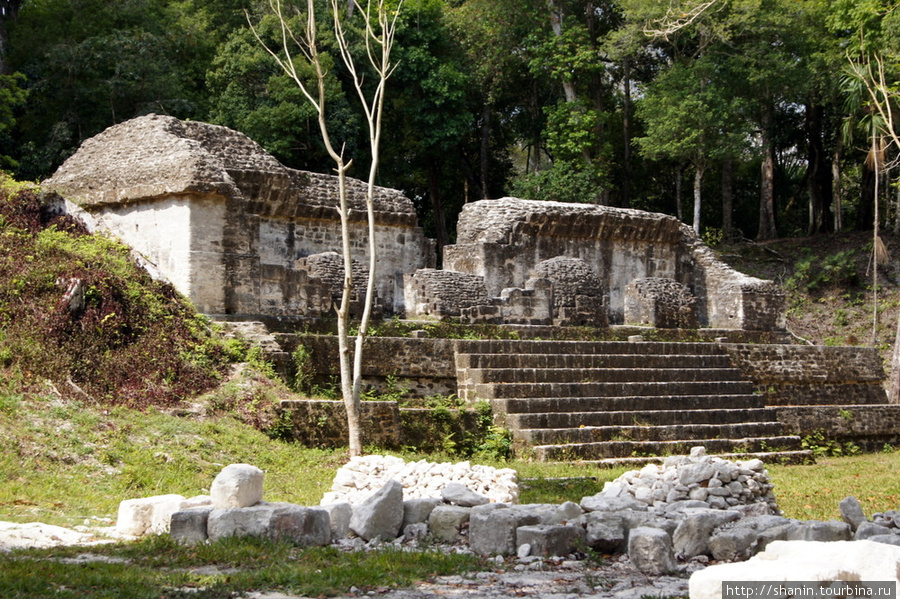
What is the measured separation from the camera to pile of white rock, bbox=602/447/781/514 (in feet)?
28.4

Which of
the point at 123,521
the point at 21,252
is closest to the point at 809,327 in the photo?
the point at 21,252

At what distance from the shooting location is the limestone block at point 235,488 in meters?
6.91

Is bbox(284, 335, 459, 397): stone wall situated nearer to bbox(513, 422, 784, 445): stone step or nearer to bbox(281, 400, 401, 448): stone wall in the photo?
bbox(281, 400, 401, 448): stone wall

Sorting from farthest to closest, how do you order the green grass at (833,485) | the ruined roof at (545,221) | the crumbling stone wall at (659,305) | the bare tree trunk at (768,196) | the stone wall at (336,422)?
the bare tree trunk at (768,196) < the ruined roof at (545,221) < the crumbling stone wall at (659,305) < the stone wall at (336,422) < the green grass at (833,485)

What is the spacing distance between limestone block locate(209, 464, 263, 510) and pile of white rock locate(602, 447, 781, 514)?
3.17m

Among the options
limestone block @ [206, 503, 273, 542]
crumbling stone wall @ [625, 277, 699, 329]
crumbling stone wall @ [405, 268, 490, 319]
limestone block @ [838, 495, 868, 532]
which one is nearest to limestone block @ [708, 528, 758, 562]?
limestone block @ [838, 495, 868, 532]

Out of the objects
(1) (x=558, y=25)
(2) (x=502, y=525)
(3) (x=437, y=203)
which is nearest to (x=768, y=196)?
(1) (x=558, y=25)

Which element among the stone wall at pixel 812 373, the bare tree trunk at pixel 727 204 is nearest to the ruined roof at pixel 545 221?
the stone wall at pixel 812 373

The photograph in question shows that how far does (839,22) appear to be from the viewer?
2495 centimetres

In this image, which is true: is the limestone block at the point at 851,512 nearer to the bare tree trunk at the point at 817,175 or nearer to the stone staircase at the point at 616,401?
the stone staircase at the point at 616,401

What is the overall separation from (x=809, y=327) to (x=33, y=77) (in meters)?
19.3

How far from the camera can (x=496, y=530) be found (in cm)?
664

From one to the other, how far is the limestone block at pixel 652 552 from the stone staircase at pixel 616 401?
602 cm

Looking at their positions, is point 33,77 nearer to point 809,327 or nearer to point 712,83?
point 712,83
